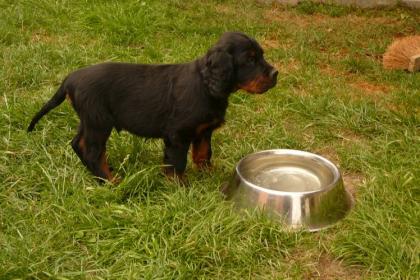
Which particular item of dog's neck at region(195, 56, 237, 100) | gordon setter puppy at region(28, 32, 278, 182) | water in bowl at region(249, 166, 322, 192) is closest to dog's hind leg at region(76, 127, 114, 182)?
gordon setter puppy at region(28, 32, 278, 182)

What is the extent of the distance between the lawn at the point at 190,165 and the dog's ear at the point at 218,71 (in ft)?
2.18

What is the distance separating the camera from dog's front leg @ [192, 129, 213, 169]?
4051mm

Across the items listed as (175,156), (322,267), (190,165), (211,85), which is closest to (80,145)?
(175,156)

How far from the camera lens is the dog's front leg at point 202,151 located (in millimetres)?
4051

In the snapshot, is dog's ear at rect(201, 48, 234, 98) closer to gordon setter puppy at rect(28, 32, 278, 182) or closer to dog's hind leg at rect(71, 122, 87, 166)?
gordon setter puppy at rect(28, 32, 278, 182)

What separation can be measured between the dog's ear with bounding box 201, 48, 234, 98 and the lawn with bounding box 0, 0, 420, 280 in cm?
66

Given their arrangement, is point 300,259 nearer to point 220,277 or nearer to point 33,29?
point 220,277

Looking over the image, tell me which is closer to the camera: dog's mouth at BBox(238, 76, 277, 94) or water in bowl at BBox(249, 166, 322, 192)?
dog's mouth at BBox(238, 76, 277, 94)

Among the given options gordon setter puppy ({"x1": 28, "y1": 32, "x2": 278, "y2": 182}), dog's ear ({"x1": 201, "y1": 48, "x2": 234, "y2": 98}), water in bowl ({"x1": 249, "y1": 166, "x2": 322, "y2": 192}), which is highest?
dog's ear ({"x1": 201, "y1": 48, "x2": 234, "y2": 98})

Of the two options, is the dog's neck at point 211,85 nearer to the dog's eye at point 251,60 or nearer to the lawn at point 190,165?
the dog's eye at point 251,60

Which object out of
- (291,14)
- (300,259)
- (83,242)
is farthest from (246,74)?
(291,14)

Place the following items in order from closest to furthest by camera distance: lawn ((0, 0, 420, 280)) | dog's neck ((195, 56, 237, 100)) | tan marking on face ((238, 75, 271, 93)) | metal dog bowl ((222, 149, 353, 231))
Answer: lawn ((0, 0, 420, 280)) → metal dog bowl ((222, 149, 353, 231)) → dog's neck ((195, 56, 237, 100)) → tan marking on face ((238, 75, 271, 93))

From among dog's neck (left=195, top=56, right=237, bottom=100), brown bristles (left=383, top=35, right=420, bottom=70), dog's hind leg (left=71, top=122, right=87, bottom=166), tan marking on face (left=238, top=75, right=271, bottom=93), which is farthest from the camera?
brown bristles (left=383, top=35, right=420, bottom=70)

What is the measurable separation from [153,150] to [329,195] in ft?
4.89
